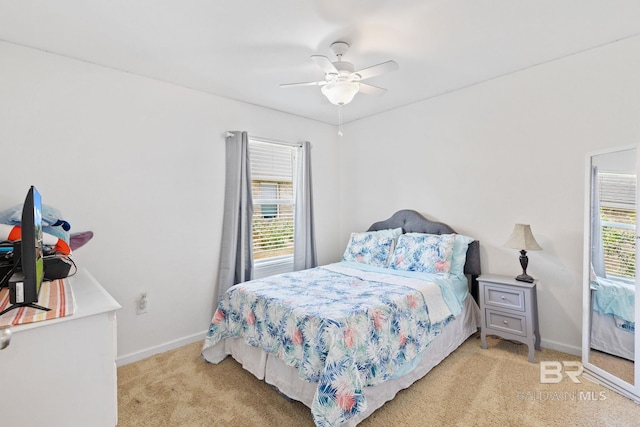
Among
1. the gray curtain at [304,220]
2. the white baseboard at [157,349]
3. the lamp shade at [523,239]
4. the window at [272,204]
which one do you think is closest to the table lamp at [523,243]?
the lamp shade at [523,239]

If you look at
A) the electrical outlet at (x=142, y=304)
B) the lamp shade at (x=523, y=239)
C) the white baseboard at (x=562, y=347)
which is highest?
the lamp shade at (x=523, y=239)

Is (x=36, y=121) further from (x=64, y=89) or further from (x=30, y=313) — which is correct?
(x=30, y=313)

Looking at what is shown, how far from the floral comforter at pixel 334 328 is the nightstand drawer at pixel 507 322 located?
0.41 meters

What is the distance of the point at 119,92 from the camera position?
104 inches

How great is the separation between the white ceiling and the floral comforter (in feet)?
6.05

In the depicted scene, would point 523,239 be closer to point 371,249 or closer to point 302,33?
point 371,249

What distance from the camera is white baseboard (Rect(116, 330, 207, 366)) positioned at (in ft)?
8.63

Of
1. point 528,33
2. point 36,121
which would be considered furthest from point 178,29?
point 528,33

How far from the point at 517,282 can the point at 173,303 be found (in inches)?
121

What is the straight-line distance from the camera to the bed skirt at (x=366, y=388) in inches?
76.5

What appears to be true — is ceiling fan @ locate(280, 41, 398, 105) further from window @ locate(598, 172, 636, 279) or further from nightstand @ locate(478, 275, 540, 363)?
nightstand @ locate(478, 275, 540, 363)

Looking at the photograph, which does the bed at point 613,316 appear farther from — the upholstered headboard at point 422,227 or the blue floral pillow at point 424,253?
the blue floral pillow at point 424,253

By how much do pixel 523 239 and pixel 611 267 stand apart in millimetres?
566

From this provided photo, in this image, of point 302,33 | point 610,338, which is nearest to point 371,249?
point 610,338
